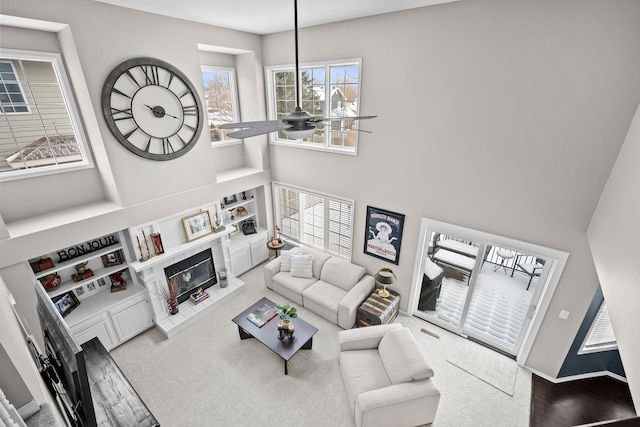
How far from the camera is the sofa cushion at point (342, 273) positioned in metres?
5.62

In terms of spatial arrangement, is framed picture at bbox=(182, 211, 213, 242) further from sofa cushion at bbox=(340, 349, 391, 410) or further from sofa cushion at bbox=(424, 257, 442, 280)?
sofa cushion at bbox=(424, 257, 442, 280)

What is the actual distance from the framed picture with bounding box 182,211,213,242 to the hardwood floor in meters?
5.80

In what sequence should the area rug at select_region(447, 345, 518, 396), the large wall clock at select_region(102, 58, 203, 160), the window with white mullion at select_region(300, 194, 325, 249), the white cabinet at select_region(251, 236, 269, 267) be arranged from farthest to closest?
the white cabinet at select_region(251, 236, 269, 267) → the window with white mullion at select_region(300, 194, 325, 249) → the area rug at select_region(447, 345, 518, 396) → the large wall clock at select_region(102, 58, 203, 160)

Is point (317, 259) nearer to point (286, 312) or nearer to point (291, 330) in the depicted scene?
point (286, 312)

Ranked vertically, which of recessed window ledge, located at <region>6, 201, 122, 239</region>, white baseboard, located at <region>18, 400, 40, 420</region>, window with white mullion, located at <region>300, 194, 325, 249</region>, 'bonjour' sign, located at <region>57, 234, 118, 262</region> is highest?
recessed window ledge, located at <region>6, 201, 122, 239</region>

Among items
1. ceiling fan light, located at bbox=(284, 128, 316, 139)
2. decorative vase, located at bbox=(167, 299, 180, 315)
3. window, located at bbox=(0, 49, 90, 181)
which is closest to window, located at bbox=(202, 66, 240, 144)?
window, located at bbox=(0, 49, 90, 181)

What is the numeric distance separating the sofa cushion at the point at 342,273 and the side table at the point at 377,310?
0.47 m

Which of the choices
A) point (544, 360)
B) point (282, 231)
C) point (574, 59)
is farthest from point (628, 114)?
point (282, 231)

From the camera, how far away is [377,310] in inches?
197

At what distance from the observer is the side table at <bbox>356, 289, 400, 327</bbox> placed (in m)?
4.95

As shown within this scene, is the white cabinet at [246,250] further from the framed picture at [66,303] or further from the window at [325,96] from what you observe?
the framed picture at [66,303]

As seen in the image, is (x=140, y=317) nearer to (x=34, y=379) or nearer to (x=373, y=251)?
(x=34, y=379)

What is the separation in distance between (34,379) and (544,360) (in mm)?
5808

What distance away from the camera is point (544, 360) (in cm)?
431
